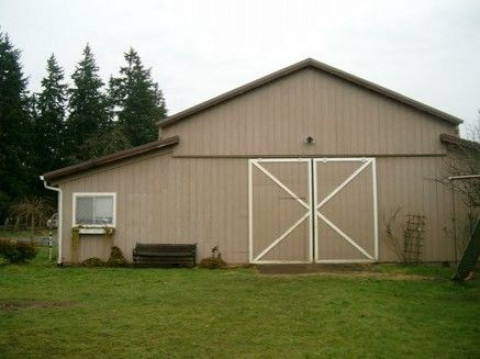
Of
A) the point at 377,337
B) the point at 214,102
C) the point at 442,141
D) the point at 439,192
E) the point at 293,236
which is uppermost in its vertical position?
the point at 214,102

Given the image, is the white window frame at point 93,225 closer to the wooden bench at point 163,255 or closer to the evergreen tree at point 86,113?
the wooden bench at point 163,255

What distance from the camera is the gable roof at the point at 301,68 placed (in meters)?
14.2

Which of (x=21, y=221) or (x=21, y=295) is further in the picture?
(x=21, y=221)

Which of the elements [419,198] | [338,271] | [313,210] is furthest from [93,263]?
[419,198]

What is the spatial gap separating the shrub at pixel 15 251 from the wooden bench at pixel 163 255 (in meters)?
3.37

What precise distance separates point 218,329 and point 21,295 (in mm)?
4670

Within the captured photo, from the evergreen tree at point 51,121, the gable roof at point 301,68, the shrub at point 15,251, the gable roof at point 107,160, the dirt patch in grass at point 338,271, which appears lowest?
the dirt patch in grass at point 338,271

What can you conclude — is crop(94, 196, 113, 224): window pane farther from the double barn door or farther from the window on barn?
the double barn door

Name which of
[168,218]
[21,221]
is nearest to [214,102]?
[168,218]

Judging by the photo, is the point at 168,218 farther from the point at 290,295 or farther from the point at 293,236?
the point at 290,295

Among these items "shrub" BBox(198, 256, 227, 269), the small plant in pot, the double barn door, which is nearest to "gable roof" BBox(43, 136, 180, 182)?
the double barn door

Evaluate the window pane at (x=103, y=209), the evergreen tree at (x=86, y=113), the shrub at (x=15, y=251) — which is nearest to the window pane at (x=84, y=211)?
the window pane at (x=103, y=209)

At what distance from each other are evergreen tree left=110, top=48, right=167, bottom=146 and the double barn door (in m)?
35.2

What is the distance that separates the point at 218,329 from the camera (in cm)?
683
